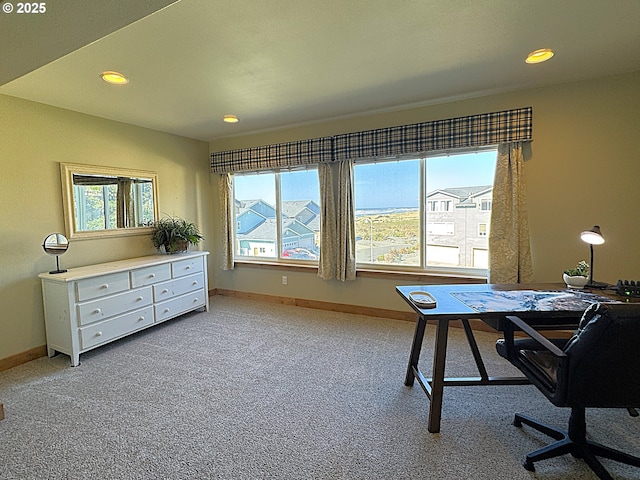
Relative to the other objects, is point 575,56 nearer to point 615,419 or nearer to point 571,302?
point 571,302

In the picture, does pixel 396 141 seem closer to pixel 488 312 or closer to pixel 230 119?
pixel 230 119

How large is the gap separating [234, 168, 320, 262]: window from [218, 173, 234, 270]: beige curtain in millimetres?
152

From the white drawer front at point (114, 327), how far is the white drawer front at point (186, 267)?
497 millimetres

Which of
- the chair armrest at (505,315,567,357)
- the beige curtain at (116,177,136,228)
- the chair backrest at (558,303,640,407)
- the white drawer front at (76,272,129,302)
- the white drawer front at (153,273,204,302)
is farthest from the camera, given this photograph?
the beige curtain at (116,177,136,228)

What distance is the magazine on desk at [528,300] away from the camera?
1868 millimetres

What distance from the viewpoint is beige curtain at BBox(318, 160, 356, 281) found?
386 cm

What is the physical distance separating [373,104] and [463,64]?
1093mm

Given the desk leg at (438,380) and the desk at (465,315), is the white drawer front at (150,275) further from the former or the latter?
the desk leg at (438,380)

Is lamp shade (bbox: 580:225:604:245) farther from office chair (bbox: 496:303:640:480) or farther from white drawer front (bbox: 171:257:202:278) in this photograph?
white drawer front (bbox: 171:257:202:278)

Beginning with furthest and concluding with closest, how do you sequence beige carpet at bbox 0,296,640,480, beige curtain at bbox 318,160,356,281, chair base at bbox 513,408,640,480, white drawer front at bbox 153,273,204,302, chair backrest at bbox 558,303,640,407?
beige curtain at bbox 318,160,356,281 < white drawer front at bbox 153,273,204,302 < beige carpet at bbox 0,296,640,480 < chair base at bbox 513,408,640,480 < chair backrest at bbox 558,303,640,407

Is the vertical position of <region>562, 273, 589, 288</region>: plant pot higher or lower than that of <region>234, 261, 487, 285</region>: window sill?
higher

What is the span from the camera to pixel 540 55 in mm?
2293

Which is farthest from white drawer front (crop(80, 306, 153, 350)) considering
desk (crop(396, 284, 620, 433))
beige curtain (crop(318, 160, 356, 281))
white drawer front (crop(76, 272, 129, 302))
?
desk (crop(396, 284, 620, 433))

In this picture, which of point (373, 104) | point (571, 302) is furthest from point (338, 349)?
point (373, 104)
